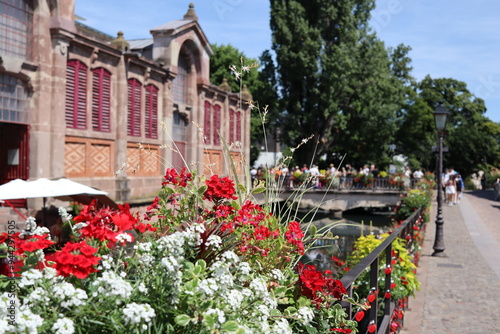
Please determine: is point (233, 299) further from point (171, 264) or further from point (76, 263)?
point (76, 263)

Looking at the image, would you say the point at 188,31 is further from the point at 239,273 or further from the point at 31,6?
the point at 239,273

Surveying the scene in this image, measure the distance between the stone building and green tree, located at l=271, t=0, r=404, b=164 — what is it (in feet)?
38.3

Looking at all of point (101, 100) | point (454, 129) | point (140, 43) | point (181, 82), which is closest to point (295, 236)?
point (101, 100)

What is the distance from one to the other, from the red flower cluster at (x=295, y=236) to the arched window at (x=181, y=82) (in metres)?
22.6

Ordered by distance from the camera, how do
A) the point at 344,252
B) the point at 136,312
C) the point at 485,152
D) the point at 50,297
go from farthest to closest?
the point at 485,152 → the point at 344,252 → the point at 50,297 → the point at 136,312

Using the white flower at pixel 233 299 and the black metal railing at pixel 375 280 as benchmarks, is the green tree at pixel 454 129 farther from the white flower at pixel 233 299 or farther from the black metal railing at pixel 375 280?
the white flower at pixel 233 299

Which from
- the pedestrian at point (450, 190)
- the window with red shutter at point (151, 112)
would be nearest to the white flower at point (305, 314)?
the window with red shutter at point (151, 112)

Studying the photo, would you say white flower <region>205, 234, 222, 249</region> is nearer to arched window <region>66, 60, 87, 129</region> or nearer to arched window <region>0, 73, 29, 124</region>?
arched window <region>0, 73, 29, 124</region>

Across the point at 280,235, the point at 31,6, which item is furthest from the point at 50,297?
the point at 31,6

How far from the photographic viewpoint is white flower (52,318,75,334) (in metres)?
1.47

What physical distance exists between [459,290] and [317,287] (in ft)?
21.9

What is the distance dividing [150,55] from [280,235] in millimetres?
22304

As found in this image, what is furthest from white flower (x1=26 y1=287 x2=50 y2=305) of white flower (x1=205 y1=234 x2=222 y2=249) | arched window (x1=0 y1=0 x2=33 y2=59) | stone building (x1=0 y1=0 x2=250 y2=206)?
arched window (x1=0 y1=0 x2=33 y2=59)

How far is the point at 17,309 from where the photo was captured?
5.19ft
